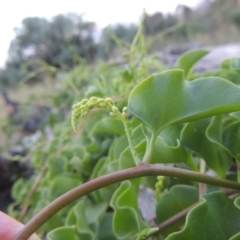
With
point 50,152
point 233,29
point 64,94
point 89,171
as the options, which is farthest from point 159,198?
point 233,29

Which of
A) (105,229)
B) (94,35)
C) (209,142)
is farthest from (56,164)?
(94,35)

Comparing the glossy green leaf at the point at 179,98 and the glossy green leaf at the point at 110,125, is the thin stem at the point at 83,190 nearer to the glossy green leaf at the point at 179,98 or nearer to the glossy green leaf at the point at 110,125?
the glossy green leaf at the point at 179,98

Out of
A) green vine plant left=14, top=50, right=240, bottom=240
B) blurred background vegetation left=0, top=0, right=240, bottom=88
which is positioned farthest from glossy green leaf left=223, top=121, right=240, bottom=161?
blurred background vegetation left=0, top=0, right=240, bottom=88

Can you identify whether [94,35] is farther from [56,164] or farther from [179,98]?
[179,98]

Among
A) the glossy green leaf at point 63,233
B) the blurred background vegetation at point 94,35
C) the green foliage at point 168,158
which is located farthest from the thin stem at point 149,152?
the blurred background vegetation at point 94,35

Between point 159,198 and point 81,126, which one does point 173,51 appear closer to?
point 81,126

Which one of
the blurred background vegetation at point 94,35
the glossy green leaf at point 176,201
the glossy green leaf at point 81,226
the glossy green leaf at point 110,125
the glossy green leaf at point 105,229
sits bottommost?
the blurred background vegetation at point 94,35

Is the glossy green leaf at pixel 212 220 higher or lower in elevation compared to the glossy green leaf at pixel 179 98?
lower
